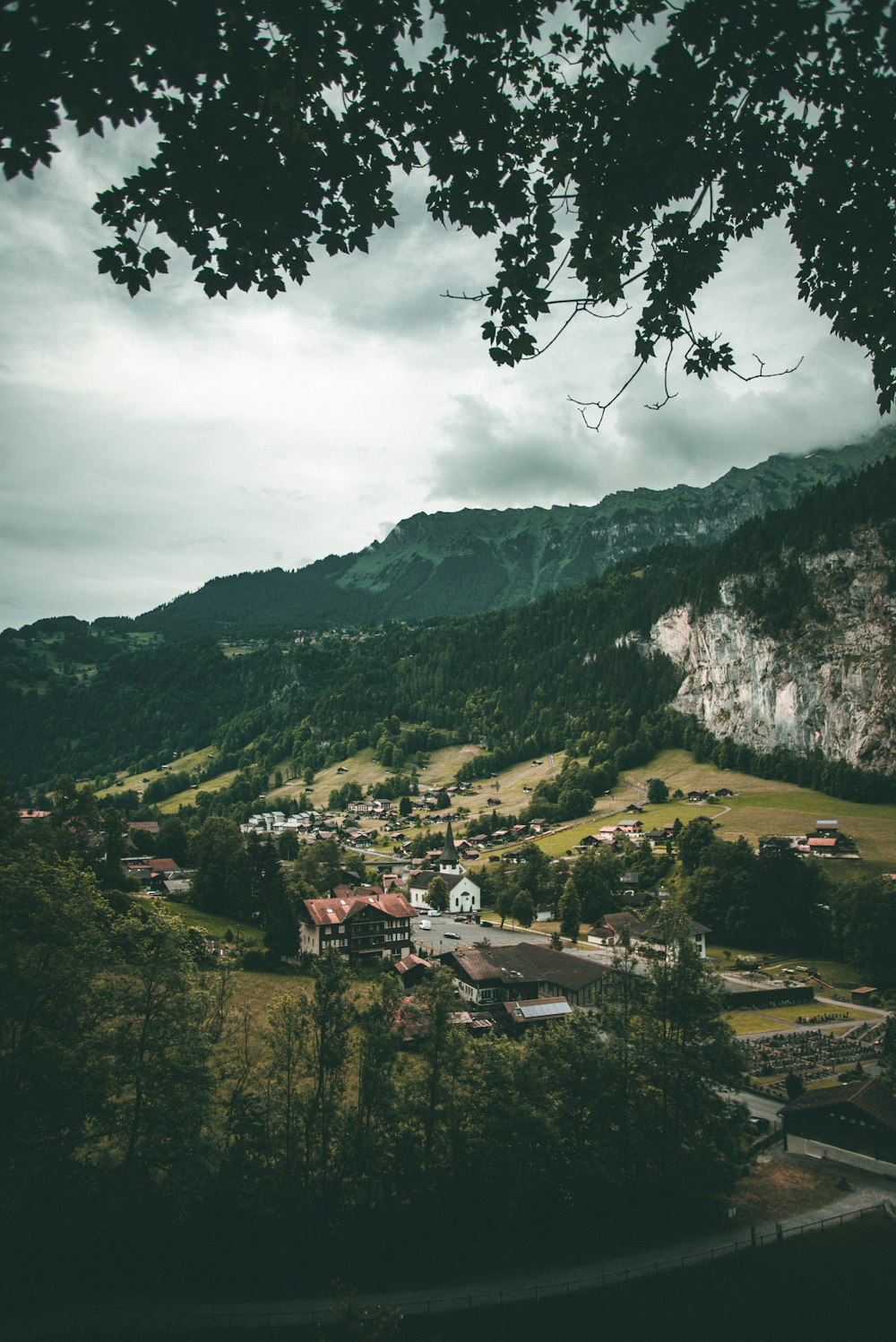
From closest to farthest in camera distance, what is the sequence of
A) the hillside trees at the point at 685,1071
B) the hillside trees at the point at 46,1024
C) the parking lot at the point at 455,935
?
the hillside trees at the point at 46,1024 → the hillside trees at the point at 685,1071 → the parking lot at the point at 455,935

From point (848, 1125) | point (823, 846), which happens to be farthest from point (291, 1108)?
point (823, 846)

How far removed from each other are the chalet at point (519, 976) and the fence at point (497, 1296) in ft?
67.2

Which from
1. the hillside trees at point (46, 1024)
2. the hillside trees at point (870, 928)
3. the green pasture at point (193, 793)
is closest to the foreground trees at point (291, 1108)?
the hillside trees at point (46, 1024)

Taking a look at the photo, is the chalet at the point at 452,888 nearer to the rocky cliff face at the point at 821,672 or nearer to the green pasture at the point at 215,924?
the green pasture at the point at 215,924

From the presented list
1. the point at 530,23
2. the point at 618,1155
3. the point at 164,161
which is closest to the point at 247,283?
the point at 164,161

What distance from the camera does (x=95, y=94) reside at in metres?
3.84

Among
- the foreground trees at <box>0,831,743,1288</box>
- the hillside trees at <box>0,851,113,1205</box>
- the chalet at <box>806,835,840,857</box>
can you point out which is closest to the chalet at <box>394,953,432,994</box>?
the foreground trees at <box>0,831,743,1288</box>

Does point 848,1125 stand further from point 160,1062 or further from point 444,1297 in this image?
point 160,1062

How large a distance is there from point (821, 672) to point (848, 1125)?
114 meters

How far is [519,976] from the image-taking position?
4341 cm

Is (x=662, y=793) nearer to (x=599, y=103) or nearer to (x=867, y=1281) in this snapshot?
(x=867, y=1281)

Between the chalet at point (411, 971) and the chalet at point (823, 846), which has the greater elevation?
the chalet at point (823, 846)

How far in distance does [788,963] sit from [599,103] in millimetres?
63793

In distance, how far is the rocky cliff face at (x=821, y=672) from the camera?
117250 mm
